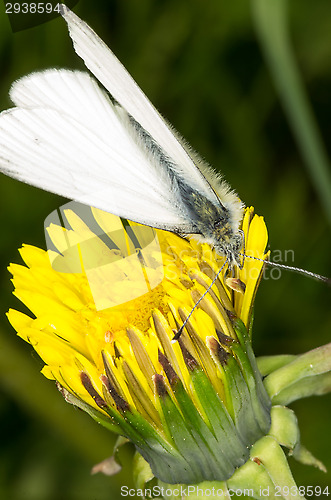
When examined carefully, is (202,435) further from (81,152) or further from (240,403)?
(81,152)

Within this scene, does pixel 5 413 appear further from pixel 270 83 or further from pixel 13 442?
pixel 270 83

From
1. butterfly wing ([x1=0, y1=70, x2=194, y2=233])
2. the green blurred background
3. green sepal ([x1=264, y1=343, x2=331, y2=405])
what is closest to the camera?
butterfly wing ([x1=0, y1=70, x2=194, y2=233])

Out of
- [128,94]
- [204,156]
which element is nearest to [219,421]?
[128,94]

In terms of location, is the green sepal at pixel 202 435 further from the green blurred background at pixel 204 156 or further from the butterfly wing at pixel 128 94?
the green blurred background at pixel 204 156

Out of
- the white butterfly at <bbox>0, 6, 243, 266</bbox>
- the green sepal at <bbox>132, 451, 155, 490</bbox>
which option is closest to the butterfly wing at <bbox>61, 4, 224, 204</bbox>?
the white butterfly at <bbox>0, 6, 243, 266</bbox>

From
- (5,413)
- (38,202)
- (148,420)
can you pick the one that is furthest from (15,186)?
(148,420)

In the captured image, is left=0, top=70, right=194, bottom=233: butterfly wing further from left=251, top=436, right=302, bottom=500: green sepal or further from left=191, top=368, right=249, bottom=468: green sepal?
left=251, top=436, right=302, bottom=500: green sepal

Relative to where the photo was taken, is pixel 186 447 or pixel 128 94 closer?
pixel 186 447
